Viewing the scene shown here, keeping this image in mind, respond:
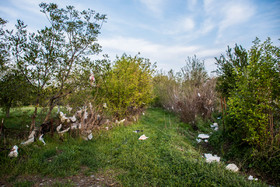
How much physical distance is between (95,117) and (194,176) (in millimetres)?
3617

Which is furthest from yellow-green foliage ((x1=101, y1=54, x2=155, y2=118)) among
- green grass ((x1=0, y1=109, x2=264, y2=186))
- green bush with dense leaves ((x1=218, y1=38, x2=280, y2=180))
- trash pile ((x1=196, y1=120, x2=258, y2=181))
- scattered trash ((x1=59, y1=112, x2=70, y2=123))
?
green bush with dense leaves ((x1=218, y1=38, x2=280, y2=180))

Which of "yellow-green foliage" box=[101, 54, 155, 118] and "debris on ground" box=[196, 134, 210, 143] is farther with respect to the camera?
"yellow-green foliage" box=[101, 54, 155, 118]

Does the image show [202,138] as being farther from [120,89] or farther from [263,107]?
[120,89]

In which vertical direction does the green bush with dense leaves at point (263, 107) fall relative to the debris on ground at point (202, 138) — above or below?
above

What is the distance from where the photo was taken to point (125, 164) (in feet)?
11.0


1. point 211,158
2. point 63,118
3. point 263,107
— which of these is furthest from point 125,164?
point 263,107

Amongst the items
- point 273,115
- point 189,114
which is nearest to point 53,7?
point 273,115

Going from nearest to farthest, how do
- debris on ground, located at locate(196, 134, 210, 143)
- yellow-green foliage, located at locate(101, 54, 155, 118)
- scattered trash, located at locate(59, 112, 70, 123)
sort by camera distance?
scattered trash, located at locate(59, 112, 70, 123), debris on ground, located at locate(196, 134, 210, 143), yellow-green foliage, located at locate(101, 54, 155, 118)

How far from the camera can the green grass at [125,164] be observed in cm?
276

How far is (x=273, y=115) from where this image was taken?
369 centimetres

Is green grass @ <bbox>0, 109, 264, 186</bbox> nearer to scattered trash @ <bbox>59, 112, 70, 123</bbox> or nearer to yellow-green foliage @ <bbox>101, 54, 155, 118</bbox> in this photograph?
scattered trash @ <bbox>59, 112, 70, 123</bbox>

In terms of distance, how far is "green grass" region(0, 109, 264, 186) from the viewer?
2.76m

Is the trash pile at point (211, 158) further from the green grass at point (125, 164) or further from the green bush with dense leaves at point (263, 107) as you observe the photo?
the green bush with dense leaves at point (263, 107)

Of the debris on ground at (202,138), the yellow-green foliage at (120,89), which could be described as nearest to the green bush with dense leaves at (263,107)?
the debris on ground at (202,138)
